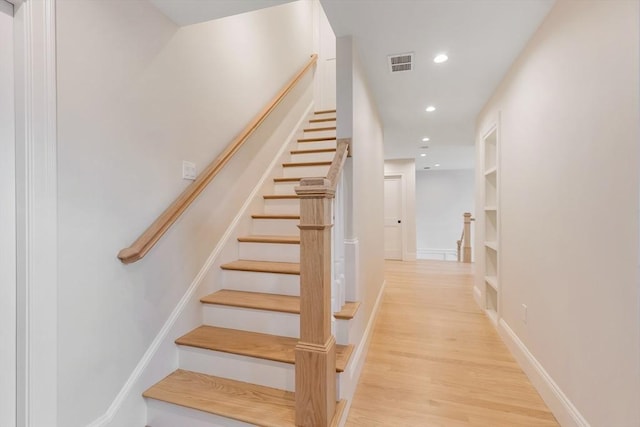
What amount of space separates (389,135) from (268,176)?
2439 millimetres

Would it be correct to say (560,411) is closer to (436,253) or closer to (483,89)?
(483,89)

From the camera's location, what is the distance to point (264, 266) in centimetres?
216

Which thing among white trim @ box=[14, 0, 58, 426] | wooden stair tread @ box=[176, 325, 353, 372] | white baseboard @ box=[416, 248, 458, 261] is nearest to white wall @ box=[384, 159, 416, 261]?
white baseboard @ box=[416, 248, 458, 261]

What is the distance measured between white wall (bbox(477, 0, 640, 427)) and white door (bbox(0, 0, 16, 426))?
7.45 feet

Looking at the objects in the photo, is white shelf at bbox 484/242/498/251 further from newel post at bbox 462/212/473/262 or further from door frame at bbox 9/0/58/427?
newel post at bbox 462/212/473/262

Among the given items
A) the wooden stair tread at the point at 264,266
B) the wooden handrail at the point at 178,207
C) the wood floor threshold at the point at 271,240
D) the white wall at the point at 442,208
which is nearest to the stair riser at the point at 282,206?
the wood floor threshold at the point at 271,240

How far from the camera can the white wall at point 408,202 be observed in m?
6.65

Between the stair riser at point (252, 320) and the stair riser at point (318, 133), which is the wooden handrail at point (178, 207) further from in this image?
the stair riser at point (318, 133)

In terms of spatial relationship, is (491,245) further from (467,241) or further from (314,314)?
(467,241)

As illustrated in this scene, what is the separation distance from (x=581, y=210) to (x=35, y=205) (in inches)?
92.5

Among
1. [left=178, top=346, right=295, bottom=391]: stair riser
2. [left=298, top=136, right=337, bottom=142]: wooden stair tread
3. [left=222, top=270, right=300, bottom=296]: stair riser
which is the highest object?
[left=298, top=136, right=337, bottom=142]: wooden stair tread

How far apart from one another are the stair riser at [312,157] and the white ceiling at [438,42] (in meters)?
0.78

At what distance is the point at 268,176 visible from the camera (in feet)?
9.61

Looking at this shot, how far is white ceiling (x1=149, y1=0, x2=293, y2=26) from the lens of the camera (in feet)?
4.96
